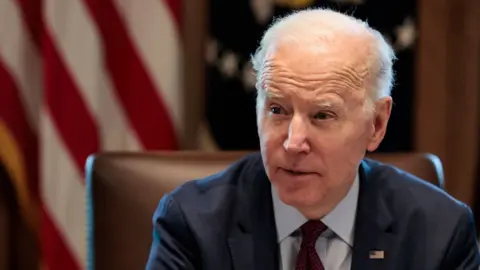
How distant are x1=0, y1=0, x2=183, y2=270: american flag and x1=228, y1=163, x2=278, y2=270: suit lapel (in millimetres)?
691

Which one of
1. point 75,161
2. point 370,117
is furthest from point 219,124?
point 370,117

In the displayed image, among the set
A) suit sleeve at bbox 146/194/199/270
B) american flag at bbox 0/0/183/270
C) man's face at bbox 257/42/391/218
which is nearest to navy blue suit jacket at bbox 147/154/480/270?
suit sleeve at bbox 146/194/199/270

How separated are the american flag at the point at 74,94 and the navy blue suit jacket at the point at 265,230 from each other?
67 cm

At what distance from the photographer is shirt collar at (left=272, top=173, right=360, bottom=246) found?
145 centimetres

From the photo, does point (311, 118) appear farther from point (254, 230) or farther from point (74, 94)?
point (74, 94)

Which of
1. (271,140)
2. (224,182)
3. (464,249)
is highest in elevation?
(271,140)

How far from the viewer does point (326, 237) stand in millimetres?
1475

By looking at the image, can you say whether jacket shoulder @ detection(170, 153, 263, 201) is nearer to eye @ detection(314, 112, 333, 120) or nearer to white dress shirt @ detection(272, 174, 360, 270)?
white dress shirt @ detection(272, 174, 360, 270)

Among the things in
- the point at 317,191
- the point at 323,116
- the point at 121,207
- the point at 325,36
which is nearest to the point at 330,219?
the point at 317,191

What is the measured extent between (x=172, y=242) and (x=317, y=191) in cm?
33

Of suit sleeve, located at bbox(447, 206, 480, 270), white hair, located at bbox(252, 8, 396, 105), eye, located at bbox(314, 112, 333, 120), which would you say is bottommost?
suit sleeve, located at bbox(447, 206, 480, 270)

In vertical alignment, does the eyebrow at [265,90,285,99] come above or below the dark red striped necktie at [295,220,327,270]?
above

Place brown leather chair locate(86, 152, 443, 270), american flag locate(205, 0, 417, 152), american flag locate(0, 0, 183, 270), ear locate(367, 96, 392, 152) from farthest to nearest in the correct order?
american flag locate(205, 0, 417, 152)
american flag locate(0, 0, 183, 270)
brown leather chair locate(86, 152, 443, 270)
ear locate(367, 96, 392, 152)

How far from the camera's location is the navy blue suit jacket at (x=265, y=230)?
143cm
